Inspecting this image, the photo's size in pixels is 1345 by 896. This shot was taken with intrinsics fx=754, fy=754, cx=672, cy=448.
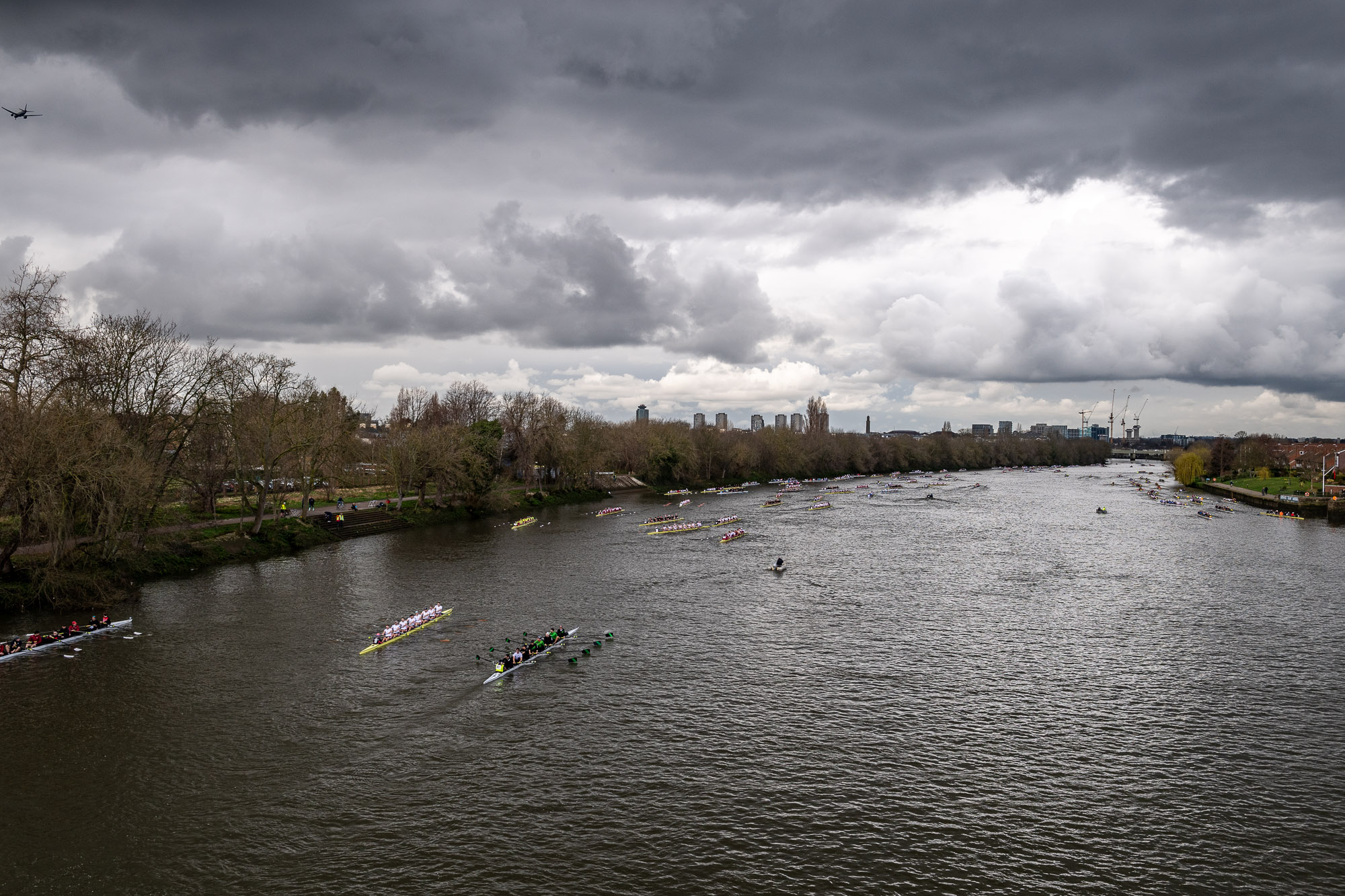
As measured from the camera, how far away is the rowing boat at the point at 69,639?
40.5m

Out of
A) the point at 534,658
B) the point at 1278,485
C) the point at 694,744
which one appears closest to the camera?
the point at 694,744

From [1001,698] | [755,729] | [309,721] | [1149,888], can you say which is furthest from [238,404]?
[1149,888]

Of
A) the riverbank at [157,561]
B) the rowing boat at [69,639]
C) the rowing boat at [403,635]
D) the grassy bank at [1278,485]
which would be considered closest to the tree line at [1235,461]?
the grassy bank at [1278,485]

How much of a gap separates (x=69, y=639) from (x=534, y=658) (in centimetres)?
2740

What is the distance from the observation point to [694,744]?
30625 millimetres

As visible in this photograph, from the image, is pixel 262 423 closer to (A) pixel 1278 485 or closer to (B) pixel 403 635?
(B) pixel 403 635

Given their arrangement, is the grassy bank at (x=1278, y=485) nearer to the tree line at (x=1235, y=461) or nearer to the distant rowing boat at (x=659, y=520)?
the tree line at (x=1235, y=461)

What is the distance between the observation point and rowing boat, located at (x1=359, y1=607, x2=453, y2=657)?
138 feet

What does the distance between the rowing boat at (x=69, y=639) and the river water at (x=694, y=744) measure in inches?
38.8

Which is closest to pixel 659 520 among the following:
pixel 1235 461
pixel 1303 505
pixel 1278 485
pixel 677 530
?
pixel 677 530

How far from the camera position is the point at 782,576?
209 ft

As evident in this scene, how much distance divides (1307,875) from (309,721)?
3590 cm

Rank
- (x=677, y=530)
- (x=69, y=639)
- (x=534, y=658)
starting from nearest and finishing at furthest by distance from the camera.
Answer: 1. (x=534, y=658)
2. (x=69, y=639)
3. (x=677, y=530)

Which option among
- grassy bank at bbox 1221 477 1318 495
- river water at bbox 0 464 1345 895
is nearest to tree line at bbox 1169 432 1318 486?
grassy bank at bbox 1221 477 1318 495
